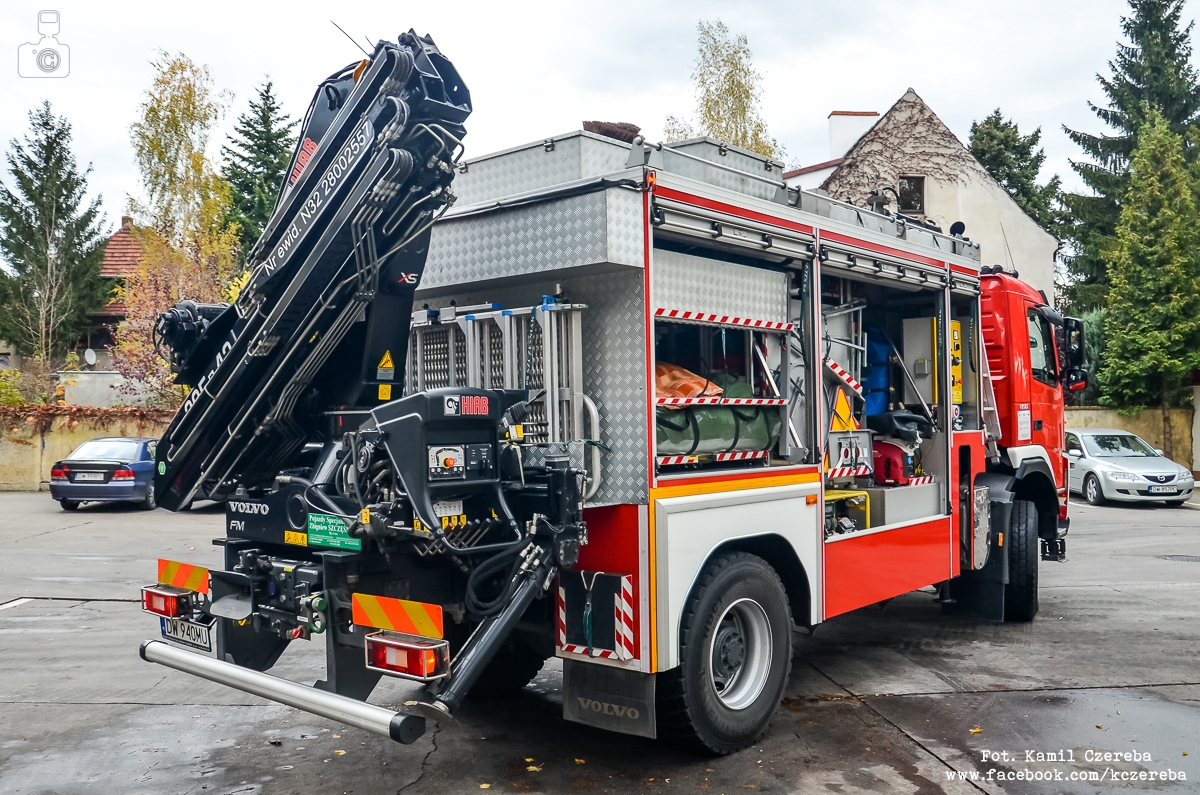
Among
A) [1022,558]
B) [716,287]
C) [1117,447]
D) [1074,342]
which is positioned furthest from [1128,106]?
[716,287]

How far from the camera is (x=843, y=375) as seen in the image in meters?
6.18

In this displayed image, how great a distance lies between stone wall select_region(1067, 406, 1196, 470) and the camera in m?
25.2

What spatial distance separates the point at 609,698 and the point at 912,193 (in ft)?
87.2

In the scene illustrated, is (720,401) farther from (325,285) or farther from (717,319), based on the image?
(325,285)

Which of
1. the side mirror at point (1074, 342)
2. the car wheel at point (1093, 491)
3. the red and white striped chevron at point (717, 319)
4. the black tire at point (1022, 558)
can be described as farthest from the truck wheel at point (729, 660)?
the car wheel at point (1093, 491)

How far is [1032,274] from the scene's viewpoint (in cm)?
2888

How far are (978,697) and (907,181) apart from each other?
24726mm

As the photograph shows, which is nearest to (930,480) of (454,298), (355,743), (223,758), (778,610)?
(778,610)

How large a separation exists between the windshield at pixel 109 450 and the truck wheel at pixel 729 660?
50.5ft

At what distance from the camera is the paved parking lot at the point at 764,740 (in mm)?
4770

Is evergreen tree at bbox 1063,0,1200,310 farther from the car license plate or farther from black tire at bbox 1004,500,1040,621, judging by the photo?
the car license plate

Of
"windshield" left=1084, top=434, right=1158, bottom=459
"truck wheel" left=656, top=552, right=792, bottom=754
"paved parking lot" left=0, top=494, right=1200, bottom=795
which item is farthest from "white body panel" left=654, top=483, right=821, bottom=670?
"windshield" left=1084, top=434, right=1158, bottom=459

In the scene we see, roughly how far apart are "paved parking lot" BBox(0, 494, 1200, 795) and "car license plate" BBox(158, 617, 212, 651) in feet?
2.13

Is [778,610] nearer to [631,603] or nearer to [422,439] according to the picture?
[631,603]
